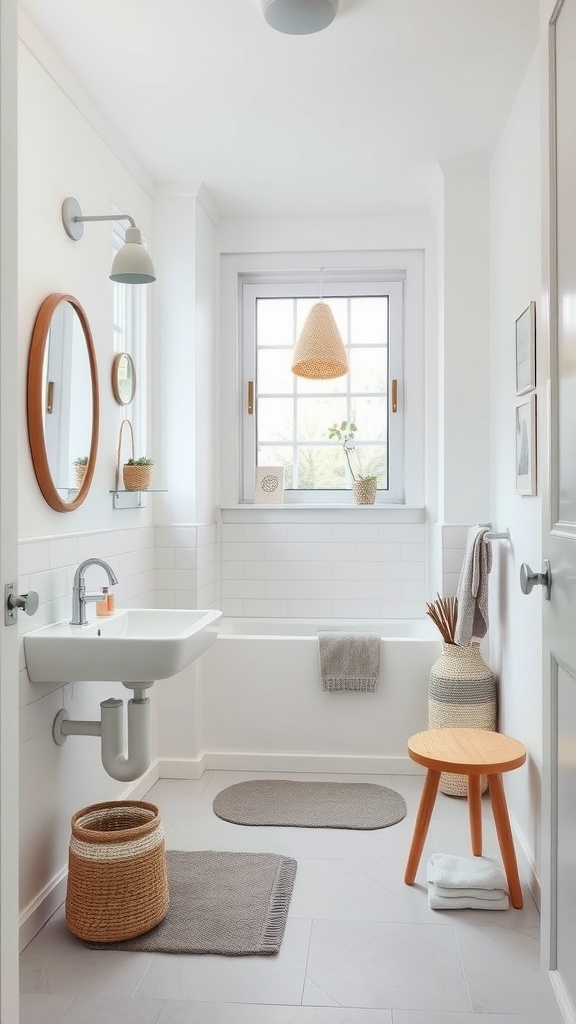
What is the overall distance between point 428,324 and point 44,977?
3.35m

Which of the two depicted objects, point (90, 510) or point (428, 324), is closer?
point (90, 510)

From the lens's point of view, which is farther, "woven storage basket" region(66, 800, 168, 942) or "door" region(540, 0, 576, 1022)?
"woven storage basket" region(66, 800, 168, 942)

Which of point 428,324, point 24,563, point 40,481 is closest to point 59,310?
point 40,481

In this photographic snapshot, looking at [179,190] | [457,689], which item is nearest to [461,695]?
[457,689]

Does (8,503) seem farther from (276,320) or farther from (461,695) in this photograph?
(276,320)

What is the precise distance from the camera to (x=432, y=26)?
8.53 feet

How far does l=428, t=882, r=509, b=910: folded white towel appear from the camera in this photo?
256 cm

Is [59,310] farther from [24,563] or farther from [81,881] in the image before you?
[81,881]

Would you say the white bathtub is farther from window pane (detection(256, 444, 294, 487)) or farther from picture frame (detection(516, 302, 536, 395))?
picture frame (detection(516, 302, 536, 395))

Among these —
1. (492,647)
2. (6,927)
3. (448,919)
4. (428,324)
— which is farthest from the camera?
(428,324)

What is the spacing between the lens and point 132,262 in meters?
2.77

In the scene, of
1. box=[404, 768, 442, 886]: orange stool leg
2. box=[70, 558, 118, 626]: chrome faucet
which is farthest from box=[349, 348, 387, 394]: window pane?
box=[404, 768, 442, 886]: orange stool leg

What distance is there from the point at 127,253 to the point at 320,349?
1507 mm

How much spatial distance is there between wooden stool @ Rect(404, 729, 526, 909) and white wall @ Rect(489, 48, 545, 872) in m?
0.10
